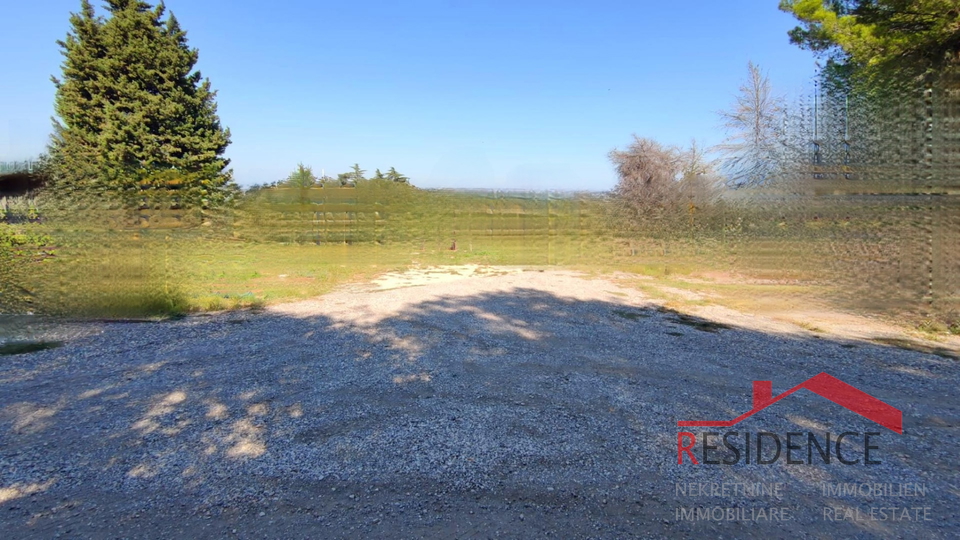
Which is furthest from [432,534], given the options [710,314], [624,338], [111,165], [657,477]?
[111,165]

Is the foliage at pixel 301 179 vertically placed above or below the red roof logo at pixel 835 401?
above

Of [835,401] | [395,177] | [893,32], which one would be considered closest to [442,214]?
[395,177]

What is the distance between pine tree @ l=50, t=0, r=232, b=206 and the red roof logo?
13.4 meters

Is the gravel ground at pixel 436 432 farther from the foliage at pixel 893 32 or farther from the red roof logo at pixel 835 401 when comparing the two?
the foliage at pixel 893 32

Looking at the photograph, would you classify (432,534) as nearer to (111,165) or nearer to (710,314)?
(710,314)

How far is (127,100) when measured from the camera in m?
12.9

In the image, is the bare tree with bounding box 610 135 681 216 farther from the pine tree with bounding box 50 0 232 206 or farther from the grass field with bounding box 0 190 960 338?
the pine tree with bounding box 50 0 232 206

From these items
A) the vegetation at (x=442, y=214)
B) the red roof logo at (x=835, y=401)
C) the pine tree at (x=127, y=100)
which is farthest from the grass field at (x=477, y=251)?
the pine tree at (x=127, y=100)

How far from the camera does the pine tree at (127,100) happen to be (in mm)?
12711

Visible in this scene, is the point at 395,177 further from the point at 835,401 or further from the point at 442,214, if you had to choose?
the point at 835,401

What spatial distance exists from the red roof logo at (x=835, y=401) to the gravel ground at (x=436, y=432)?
0.07 metres

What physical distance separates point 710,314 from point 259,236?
29.4 feet

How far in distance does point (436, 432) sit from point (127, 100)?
15.5 m

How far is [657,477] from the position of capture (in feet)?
6.97
